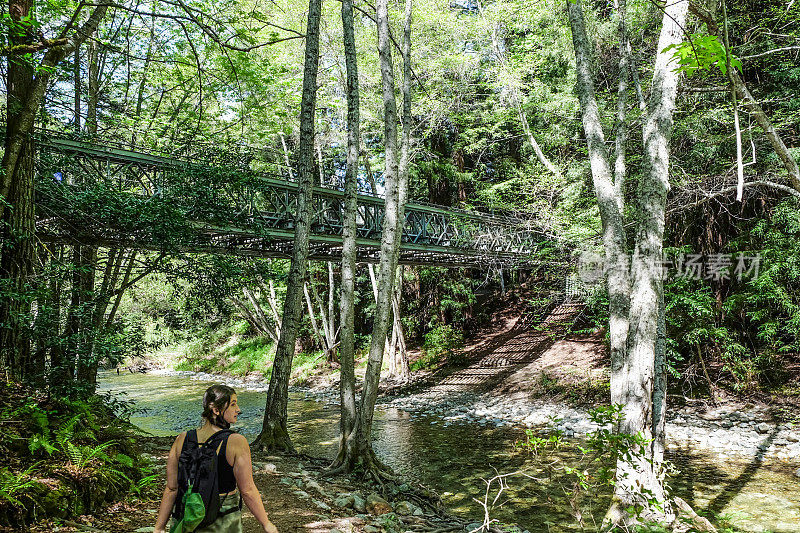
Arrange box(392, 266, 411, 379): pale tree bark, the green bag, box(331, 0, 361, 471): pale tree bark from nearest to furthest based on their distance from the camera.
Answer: the green bag, box(331, 0, 361, 471): pale tree bark, box(392, 266, 411, 379): pale tree bark

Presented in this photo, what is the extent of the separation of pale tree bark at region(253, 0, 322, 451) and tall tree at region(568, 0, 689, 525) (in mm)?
3657

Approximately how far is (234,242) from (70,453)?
603 cm

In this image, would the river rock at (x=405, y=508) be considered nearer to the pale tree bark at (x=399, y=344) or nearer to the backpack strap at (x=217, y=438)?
the backpack strap at (x=217, y=438)

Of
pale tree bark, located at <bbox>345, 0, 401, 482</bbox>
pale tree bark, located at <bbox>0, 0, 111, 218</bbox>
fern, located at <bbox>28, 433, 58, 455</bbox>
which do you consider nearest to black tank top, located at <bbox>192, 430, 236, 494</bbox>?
fern, located at <bbox>28, 433, 58, 455</bbox>

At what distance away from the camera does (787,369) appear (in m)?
9.41

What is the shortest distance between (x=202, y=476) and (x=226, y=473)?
101 millimetres

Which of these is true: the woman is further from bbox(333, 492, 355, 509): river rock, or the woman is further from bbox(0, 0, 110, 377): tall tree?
bbox(0, 0, 110, 377): tall tree

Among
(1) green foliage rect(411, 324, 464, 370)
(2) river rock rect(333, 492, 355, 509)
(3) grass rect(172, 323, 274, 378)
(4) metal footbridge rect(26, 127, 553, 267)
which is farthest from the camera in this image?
(3) grass rect(172, 323, 274, 378)

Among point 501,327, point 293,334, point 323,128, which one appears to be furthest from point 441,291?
point 293,334

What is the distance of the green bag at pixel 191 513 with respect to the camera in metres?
2.03

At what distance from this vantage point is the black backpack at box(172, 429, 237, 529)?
2070 mm

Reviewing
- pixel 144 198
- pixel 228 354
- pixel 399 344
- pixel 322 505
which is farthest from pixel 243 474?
pixel 228 354

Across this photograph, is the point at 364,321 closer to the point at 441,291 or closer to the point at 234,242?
the point at 441,291

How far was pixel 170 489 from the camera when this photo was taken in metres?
2.12
